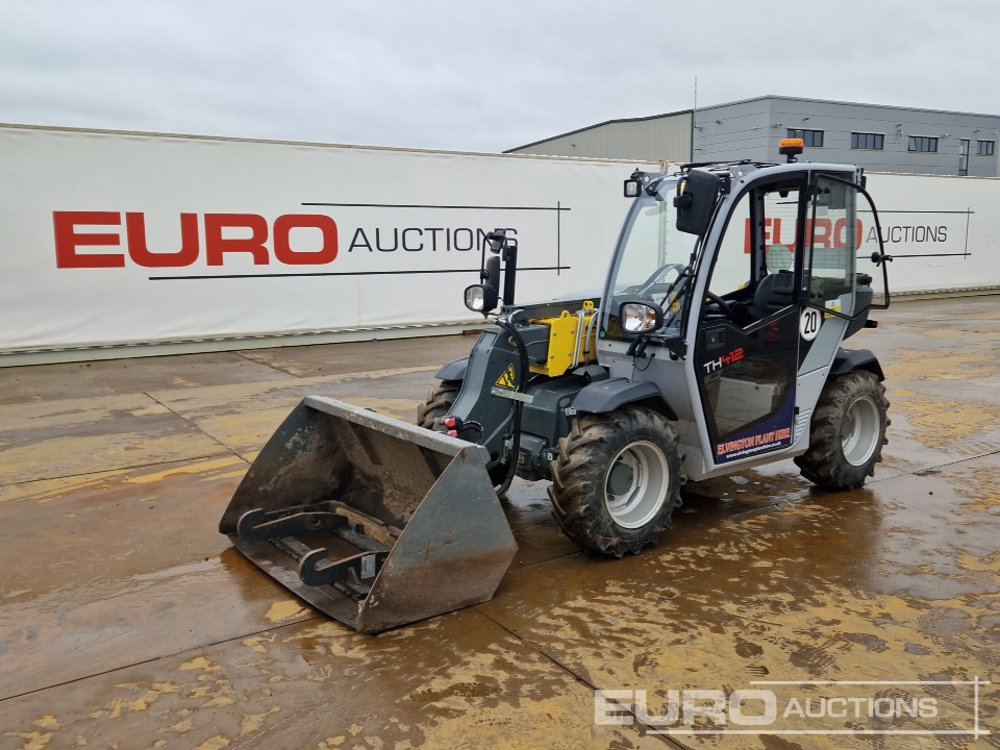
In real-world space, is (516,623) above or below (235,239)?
below

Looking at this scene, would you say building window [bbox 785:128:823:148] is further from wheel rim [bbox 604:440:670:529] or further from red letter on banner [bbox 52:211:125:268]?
wheel rim [bbox 604:440:670:529]

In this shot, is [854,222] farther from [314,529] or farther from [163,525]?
[163,525]

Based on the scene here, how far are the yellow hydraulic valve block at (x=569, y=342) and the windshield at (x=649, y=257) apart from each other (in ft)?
0.53

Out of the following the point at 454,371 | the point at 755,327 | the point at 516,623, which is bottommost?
the point at 516,623

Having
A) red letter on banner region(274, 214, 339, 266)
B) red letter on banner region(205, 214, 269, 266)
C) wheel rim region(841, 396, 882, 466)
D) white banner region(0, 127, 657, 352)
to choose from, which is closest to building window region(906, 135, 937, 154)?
white banner region(0, 127, 657, 352)

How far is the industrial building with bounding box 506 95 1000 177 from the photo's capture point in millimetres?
31406

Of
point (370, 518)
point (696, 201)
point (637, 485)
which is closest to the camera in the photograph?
point (696, 201)

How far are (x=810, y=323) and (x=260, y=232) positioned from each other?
8.95 metres

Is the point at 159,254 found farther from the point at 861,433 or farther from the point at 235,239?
the point at 861,433

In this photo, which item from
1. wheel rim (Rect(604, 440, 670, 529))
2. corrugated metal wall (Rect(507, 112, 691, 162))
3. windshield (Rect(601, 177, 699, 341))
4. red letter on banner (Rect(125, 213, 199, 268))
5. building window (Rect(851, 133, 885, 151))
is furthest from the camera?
building window (Rect(851, 133, 885, 151))

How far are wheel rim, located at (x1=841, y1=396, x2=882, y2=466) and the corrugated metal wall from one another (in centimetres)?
2338

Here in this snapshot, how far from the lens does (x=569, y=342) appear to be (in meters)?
4.90

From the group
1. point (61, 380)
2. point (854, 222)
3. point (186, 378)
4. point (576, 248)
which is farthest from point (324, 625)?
point (576, 248)

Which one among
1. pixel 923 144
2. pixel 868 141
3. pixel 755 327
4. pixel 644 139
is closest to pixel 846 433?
pixel 755 327
